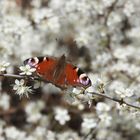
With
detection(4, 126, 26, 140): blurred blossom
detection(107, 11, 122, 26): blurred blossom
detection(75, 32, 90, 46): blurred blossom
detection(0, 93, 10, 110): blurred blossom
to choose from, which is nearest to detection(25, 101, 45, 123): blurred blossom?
detection(0, 93, 10, 110): blurred blossom

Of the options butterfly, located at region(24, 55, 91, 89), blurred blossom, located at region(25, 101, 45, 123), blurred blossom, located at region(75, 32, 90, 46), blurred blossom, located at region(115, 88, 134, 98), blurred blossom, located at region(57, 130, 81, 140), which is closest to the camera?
butterfly, located at region(24, 55, 91, 89)

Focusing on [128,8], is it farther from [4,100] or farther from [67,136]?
[4,100]

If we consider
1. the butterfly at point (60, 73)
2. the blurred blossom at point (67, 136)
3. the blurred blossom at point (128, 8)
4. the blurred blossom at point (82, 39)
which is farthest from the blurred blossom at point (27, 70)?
the blurred blossom at point (128, 8)

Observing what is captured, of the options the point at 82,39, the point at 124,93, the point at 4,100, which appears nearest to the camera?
the point at 124,93

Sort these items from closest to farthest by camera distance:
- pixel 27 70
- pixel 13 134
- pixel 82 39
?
1. pixel 27 70
2. pixel 13 134
3. pixel 82 39

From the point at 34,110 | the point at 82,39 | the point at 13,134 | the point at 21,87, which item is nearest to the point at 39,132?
the point at 13,134

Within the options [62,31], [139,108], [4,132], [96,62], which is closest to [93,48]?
[96,62]

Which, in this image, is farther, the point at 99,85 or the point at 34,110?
the point at 34,110

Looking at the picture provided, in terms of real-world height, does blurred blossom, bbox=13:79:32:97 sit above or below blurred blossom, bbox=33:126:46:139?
below

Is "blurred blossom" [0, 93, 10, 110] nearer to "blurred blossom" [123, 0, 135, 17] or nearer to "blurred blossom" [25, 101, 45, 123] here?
"blurred blossom" [25, 101, 45, 123]
